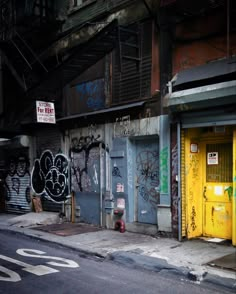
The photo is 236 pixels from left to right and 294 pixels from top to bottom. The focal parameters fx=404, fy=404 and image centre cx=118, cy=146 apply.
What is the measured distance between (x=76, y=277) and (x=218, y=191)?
420 centimetres

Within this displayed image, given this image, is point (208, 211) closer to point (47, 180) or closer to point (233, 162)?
point (233, 162)

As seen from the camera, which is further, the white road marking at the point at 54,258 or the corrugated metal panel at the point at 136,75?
the corrugated metal panel at the point at 136,75

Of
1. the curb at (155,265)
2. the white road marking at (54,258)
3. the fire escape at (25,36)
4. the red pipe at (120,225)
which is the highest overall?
the fire escape at (25,36)

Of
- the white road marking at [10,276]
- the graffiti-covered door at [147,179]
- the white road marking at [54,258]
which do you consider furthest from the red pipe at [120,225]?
the white road marking at [10,276]

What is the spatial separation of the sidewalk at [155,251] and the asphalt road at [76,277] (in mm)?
193

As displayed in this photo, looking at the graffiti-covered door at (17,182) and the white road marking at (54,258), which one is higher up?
the graffiti-covered door at (17,182)

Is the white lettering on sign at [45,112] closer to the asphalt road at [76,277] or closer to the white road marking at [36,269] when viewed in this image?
the asphalt road at [76,277]

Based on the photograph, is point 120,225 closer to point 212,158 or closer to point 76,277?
point 212,158

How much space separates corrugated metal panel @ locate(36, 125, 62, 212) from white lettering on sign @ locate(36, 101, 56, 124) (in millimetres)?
1452

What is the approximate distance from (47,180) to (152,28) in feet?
21.5

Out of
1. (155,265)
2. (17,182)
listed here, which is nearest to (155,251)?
(155,265)

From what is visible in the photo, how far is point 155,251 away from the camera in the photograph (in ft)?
27.6

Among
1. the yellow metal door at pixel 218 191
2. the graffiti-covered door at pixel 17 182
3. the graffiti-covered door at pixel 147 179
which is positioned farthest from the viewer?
the graffiti-covered door at pixel 17 182

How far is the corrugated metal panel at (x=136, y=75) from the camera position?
35.0ft
